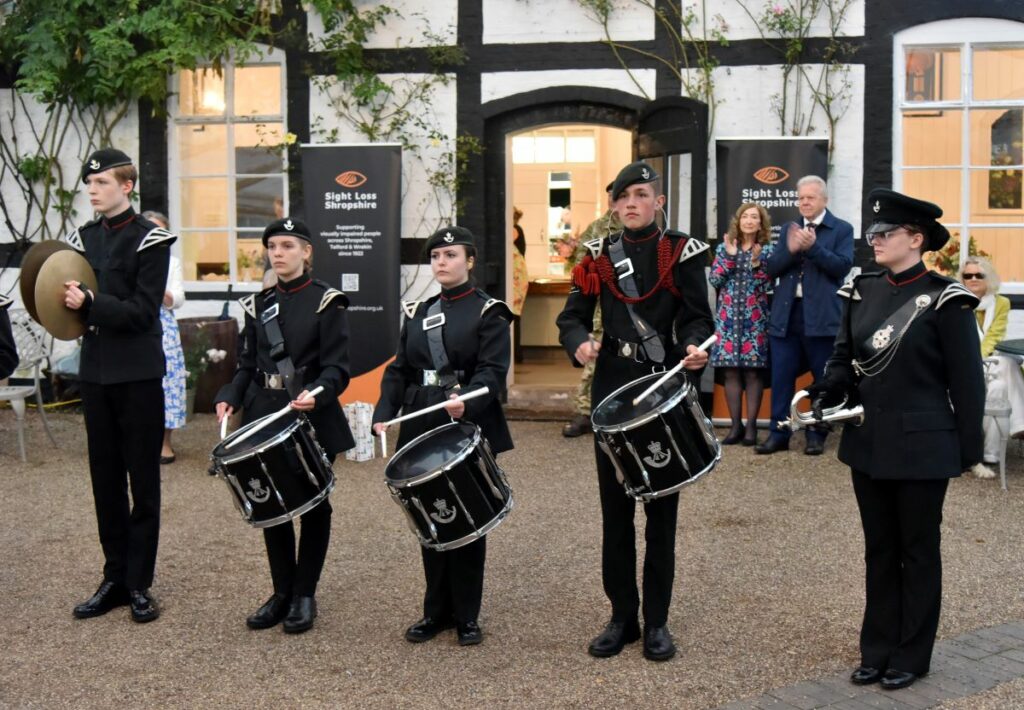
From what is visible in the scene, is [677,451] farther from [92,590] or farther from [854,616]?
[92,590]

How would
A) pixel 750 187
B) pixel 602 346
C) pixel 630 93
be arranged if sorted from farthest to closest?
1. pixel 630 93
2. pixel 750 187
3. pixel 602 346

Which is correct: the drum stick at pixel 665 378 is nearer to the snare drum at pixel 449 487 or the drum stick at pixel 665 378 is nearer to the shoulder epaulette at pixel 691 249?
the shoulder epaulette at pixel 691 249

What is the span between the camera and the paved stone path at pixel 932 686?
426cm

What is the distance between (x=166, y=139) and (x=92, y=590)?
5985 mm

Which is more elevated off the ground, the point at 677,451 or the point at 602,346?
the point at 602,346

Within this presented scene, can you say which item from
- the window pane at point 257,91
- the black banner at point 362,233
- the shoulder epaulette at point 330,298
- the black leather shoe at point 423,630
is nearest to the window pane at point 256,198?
the window pane at point 257,91

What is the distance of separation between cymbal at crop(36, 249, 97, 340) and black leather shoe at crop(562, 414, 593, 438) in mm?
4750

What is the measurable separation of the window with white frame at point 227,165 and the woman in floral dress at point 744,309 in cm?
389

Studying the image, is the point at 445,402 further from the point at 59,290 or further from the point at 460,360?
the point at 59,290

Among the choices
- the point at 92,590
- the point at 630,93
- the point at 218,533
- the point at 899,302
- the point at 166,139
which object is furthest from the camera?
the point at 166,139

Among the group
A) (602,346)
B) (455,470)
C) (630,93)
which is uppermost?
(630,93)

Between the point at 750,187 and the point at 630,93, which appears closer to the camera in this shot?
the point at 750,187

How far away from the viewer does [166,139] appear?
35.6 feet

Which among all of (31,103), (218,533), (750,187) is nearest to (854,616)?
(218,533)
